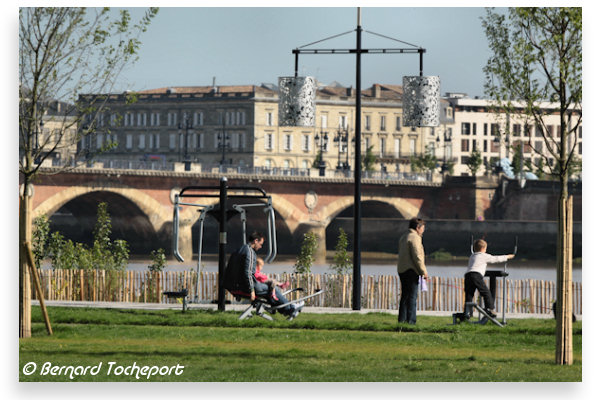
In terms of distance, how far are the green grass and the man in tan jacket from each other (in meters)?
0.25

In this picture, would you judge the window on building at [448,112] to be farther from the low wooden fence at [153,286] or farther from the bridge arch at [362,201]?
the low wooden fence at [153,286]

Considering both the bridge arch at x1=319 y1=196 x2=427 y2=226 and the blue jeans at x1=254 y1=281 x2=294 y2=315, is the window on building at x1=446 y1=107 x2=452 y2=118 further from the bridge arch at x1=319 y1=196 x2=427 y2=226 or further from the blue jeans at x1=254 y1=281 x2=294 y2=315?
the blue jeans at x1=254 y1=281 x2=294 y2=315

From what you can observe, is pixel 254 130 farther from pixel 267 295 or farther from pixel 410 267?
pixel 410 267

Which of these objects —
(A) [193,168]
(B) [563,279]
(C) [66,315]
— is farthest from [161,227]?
(B) [563,279]

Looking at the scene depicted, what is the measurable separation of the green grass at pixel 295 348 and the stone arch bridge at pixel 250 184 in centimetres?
3931

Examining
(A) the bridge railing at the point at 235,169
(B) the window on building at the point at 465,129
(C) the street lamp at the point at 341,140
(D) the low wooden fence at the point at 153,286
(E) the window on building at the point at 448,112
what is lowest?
(D) the low wooden fence at the point at 153,286

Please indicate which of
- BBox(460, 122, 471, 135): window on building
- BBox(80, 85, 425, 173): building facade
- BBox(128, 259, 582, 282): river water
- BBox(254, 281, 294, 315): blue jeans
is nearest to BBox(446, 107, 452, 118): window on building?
BBox(460, 122, 471, 135): window on building

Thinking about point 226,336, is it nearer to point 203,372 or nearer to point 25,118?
point 203,372

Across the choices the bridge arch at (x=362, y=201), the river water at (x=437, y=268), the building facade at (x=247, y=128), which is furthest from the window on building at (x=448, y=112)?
the river water at (x=437, y=268)

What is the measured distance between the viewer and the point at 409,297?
45.2 feet

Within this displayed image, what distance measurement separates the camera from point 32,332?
12250 mm

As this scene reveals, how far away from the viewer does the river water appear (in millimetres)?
44250

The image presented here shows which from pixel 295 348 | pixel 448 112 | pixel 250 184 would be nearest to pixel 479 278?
pixel 295 348

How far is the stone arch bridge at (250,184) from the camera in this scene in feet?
188
